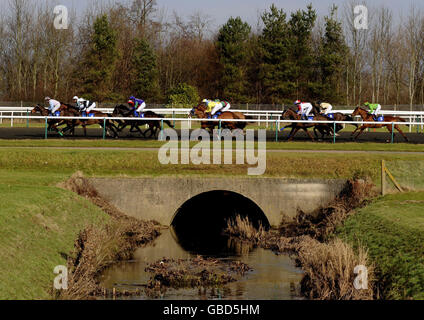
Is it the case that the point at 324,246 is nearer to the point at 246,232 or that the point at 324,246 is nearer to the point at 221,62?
the point at 246,232

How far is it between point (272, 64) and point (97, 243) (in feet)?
169

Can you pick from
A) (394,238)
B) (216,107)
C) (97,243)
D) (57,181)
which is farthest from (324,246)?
(216,107)

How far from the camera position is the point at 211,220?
26984 mm

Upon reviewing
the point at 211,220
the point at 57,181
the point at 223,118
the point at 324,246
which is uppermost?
the point at 223,118

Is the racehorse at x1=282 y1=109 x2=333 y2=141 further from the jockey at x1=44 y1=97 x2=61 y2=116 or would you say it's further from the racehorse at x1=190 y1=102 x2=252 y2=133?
the jockey at x1=44 y1=97 x2=61 y2=116

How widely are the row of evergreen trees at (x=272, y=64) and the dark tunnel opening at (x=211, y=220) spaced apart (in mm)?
36745

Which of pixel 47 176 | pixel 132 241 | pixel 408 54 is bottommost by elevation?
pixel 132 241

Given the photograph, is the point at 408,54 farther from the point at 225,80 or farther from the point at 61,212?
the point at 61,212

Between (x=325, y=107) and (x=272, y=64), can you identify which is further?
(x=272, y=64)

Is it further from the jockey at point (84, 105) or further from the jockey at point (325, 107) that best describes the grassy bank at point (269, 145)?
the jockey at point (325, 107)

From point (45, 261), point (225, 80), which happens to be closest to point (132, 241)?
point (45, 261)

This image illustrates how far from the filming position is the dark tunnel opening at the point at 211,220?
21.1 metres

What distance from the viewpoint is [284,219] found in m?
22.6
